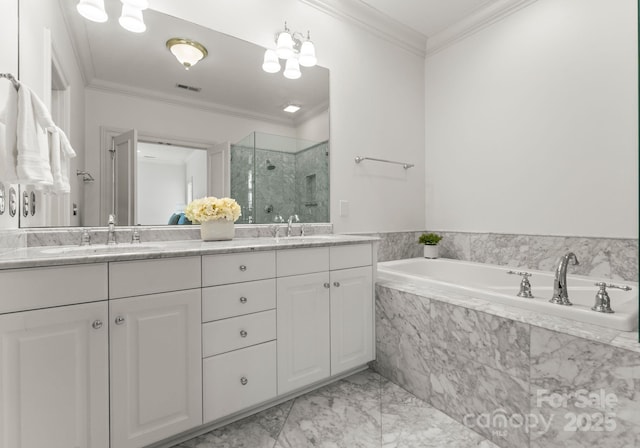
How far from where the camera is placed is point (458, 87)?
2746mm

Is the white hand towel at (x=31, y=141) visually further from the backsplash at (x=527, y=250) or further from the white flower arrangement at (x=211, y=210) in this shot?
the backsplash at (x=527, y=250)

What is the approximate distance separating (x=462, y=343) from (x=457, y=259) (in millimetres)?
1311

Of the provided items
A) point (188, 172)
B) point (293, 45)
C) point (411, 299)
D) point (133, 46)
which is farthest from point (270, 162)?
point (411, 299)

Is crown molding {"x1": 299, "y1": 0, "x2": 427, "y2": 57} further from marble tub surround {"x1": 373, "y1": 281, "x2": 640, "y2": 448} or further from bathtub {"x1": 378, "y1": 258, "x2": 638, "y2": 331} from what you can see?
marble tub surround {"x1": 373, "y1": 281, "x2": 640, "y2": 448}

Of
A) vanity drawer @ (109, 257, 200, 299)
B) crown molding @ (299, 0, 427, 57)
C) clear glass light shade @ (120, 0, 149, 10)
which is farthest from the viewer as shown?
crown molding @ (299, 0, 427, 57)

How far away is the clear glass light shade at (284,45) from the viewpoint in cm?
215

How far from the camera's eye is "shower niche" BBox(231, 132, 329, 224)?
2086 millimetres

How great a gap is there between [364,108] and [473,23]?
3.57 feet

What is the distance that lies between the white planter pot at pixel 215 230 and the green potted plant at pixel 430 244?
173 cm

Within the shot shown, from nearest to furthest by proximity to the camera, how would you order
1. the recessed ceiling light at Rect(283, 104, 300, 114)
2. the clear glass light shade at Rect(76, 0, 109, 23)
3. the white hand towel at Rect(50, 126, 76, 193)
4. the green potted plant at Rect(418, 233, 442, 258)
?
the white hand towel at Rect(50, 126, 76, 193)
the clear glass light shade at Rect(76, 0, 109, 23)
the recessed ceiling light at Rect(283, 104, 300, 114)
the green potted plant at Rect(418, 233, 442, 258)

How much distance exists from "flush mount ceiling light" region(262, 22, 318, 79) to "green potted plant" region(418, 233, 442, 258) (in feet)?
5.43

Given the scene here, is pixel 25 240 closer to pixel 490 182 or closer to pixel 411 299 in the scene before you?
pixel 411 299

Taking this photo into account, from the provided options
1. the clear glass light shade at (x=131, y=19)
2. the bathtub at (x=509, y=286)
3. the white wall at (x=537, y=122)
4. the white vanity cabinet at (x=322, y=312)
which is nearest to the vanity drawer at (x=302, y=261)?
the white vanity cabinet at (x=322, y=312)

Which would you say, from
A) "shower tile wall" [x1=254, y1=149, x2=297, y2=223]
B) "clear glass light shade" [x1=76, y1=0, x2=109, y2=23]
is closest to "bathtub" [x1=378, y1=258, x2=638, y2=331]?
"shower tile wall" [x1=254, y1=149, x2=297, y2=223]
